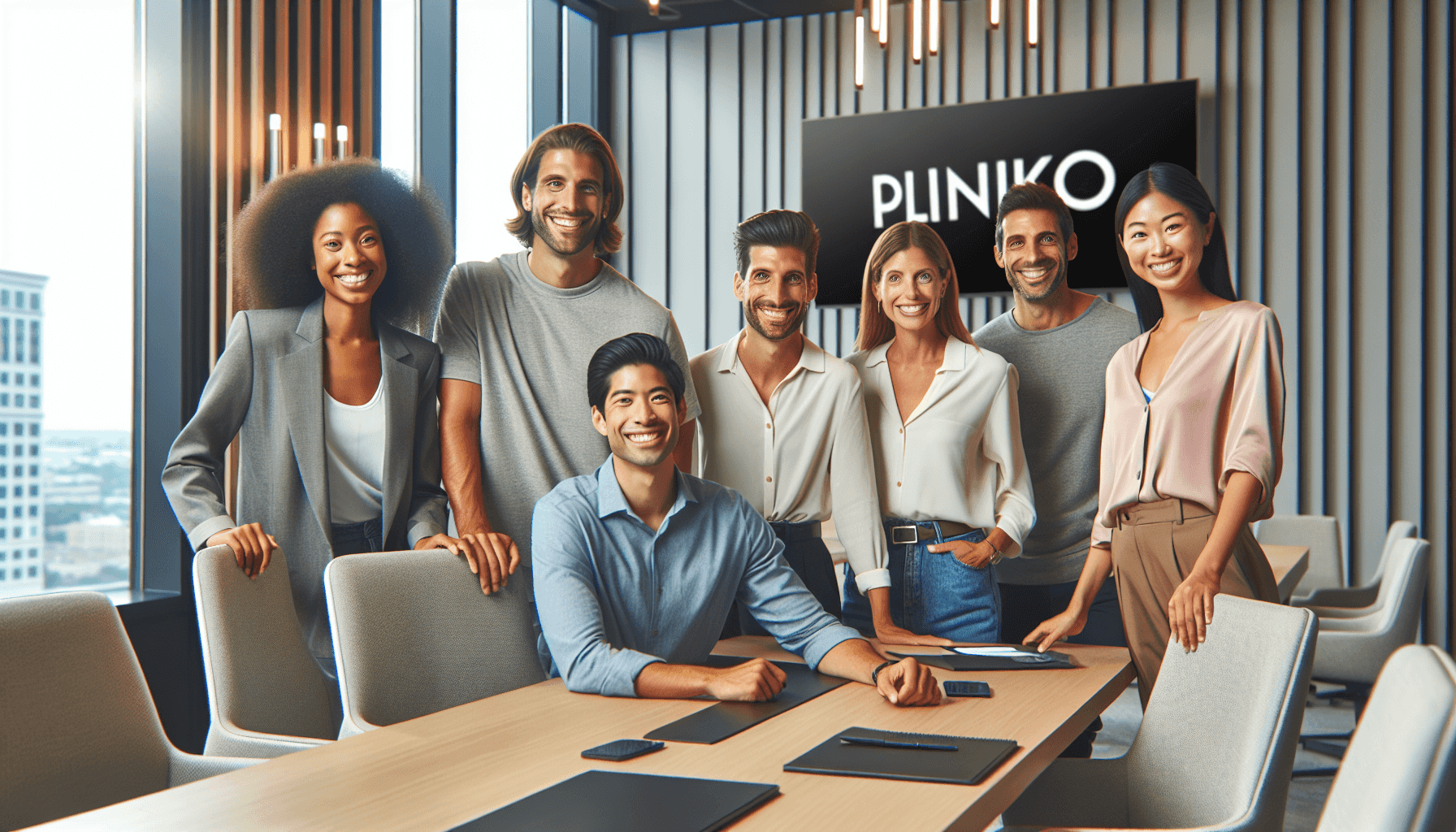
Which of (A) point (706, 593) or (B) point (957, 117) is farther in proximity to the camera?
(B) point (957, 117)

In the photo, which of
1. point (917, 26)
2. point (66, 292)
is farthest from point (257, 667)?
point (917, 26)

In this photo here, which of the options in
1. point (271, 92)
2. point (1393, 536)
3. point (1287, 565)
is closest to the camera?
point (1287, 565)

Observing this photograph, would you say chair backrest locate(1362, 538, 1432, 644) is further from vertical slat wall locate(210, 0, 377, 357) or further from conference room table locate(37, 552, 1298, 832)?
vertical slat wall locate(210, 0, 377, 357)

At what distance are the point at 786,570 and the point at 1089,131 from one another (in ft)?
13.7

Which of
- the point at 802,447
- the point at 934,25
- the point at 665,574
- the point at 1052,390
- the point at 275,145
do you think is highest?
the point at 934,25

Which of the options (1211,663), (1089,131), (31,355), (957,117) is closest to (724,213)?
(957,117)

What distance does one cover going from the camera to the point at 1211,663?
73.4 inches

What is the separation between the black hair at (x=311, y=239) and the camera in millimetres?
2621

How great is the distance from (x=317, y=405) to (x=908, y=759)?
1.53m

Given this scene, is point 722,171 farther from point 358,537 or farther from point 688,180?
point 358,537

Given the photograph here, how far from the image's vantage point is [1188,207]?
221 cm

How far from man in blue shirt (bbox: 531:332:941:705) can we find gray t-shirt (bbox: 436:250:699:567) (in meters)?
0.29

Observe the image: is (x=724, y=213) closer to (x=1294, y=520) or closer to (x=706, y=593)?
(x=1294, y=520)

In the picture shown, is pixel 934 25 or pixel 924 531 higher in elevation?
pixel 934 25
